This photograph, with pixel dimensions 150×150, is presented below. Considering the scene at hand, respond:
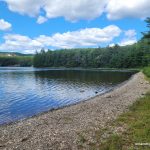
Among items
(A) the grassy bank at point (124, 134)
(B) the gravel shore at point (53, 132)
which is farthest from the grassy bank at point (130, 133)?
(B) the gravel shore at point (53, 132)

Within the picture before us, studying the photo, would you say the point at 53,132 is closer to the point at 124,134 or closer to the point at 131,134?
the point at 124,134

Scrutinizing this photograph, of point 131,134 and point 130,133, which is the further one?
point 130,133

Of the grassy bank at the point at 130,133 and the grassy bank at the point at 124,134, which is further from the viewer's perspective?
the grassy bank at the point at 124,134

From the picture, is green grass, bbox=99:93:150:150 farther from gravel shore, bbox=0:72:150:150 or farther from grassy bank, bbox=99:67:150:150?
gravel shore, bbox=0:72:150:150

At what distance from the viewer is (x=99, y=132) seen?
17328 mm

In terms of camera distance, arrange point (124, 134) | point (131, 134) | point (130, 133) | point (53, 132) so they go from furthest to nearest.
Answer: point (53, 132) → point (130, 133) → point (124, 134) → point (131, 134)

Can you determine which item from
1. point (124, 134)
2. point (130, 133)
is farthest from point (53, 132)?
point (130, 133)

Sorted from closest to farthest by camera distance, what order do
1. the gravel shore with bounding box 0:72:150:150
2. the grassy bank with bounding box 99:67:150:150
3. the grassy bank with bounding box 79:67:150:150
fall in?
the grassy bank with bounding box 99:67:150:150, the grassy bank with bounding box 79:67:150:150, the gravel shore with bounding box 0:72:150:150

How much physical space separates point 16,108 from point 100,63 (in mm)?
166819

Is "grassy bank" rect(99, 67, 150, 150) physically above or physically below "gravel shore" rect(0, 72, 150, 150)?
above

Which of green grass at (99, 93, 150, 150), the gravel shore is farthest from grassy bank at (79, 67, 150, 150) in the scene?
the gravel shore

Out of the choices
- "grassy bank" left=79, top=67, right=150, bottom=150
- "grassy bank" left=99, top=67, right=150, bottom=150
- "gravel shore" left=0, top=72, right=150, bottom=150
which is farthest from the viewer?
"gravel shore" left=0, top=72, right=150, bottom=150

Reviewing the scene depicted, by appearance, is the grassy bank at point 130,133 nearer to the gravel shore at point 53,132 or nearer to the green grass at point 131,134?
the green grass at point 131,134

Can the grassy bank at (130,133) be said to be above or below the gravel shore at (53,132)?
above
